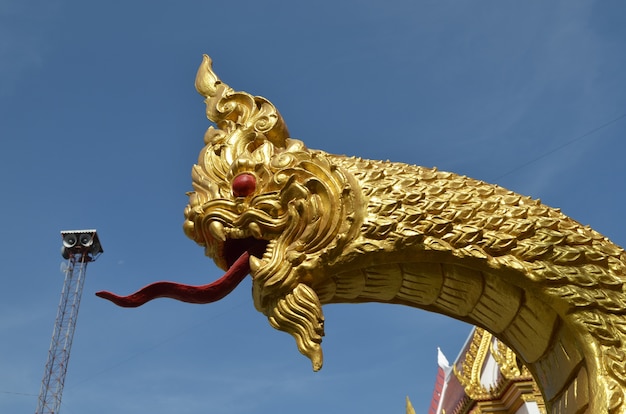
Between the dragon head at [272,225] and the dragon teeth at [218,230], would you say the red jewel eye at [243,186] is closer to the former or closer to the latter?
Answer: the dragon head at [272,225]

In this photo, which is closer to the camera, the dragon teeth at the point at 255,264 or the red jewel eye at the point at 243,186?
the dragon teeth at the point at 255,264

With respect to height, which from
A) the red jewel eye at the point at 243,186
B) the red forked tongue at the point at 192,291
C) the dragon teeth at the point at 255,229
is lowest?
the red forked tongue at the point at 192,291

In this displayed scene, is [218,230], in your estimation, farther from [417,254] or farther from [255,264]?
[417,254]

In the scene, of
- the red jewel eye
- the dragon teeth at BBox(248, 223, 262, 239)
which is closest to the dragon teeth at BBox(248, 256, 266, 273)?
the dragon teeth at BBox(248, 223, 262, 239)

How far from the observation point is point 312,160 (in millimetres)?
2721

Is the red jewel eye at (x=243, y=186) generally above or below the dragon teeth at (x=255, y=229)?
above

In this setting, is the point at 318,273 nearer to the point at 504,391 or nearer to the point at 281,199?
the point at 281,199

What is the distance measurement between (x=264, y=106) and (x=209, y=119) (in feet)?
0.94

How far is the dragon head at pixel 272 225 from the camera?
2455 mm

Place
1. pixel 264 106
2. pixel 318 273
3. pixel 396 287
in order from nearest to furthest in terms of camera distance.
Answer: pixel 318 273
pixel 396 287
pixel 264 106

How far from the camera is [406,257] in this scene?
2561 millimetres

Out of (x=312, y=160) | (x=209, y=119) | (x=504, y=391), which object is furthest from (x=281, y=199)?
(x=504, y=391)

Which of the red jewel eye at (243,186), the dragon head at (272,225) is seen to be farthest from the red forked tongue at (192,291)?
the red jewel eye at (243,186)

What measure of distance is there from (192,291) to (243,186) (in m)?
0.48
